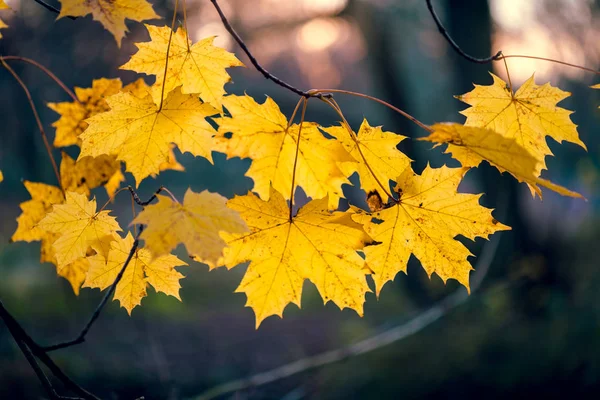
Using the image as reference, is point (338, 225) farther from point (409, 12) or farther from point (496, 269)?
point (409, 12)

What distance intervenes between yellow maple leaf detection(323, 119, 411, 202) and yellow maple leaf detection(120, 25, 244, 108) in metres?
0.26

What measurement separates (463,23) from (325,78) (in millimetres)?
15438

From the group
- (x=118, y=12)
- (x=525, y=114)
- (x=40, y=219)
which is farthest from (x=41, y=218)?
(x=525, y=114)

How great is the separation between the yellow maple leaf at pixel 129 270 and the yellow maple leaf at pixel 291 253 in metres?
0.18

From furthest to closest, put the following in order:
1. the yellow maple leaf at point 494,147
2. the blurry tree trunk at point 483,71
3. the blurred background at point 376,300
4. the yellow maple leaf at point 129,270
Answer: the blurry tree trunk at point 483,71 < the blurred background at point 376,300 < the yellow maple leaf at point 129,270 < the yellow maple leaf at point 494,147

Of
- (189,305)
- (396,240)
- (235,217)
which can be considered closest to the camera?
(235,217)

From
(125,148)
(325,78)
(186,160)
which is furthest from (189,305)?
(325,78)

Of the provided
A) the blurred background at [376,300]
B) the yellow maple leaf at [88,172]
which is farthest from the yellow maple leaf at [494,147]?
the blurred background at [376,300]

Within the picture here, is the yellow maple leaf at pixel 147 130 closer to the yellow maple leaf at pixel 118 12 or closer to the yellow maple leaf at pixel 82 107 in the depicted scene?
the yellow maple leaf at pixel 118 12

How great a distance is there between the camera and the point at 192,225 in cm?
71

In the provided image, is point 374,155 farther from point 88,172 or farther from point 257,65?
point 88,172

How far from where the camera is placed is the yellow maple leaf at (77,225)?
94cm

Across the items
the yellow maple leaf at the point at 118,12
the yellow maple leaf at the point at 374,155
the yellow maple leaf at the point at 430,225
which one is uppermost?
the yellow maple leaf at the point at 118,12

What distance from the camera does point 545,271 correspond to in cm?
464
